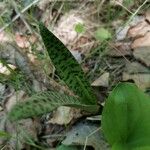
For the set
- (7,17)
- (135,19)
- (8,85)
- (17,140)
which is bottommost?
(17,140)

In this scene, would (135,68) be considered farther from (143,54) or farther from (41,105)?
(41,105)

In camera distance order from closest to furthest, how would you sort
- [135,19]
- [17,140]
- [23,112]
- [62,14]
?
[23,112], [17,140], [135,19], [62,14]

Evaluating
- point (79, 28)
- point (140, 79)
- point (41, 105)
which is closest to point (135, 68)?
point (140, 79)

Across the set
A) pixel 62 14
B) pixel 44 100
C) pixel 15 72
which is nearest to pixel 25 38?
pixel 62 14

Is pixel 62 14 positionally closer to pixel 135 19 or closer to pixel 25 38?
pixel 25 38

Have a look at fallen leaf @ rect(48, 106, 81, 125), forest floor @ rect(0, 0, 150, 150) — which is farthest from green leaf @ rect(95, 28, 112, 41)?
fallen leaf @ rect(48, 106, 81, 125)

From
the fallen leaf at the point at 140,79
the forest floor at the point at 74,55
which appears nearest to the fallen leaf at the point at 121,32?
the forest floor at the point at 74,55

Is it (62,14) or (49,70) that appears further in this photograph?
(62,14)

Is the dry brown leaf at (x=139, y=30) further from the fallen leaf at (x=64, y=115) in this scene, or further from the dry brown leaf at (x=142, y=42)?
the fallen leaf at (x=64, y=115)

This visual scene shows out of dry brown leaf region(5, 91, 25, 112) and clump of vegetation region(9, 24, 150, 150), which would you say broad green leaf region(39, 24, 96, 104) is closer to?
clump of vegetation region(9, 24, 150, 150)
